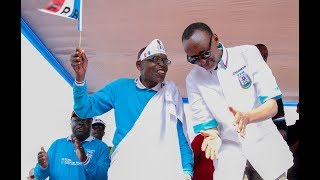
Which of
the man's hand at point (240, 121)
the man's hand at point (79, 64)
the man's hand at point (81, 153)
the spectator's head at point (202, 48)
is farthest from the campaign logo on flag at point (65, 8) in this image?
the man's hand at point (81, 153)

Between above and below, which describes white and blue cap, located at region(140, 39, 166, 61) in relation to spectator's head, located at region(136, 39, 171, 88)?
above

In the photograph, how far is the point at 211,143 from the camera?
2.30 metres

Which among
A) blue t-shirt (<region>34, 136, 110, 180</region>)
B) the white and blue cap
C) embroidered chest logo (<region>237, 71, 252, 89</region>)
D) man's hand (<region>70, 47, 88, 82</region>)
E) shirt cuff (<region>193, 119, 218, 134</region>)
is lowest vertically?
blue t-shirt (<region>34, 136, 110, 180</region>)

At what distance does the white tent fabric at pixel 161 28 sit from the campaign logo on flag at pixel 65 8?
1.31 metres

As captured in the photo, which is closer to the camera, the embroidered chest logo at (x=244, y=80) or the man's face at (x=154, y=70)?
the embroidered chest logo at (x=244, y=80)

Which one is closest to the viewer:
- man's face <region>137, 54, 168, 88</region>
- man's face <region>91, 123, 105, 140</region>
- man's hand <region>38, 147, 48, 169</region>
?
man's face <region>137, 54, 168, 88</region>

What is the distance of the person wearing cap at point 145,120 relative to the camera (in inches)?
103

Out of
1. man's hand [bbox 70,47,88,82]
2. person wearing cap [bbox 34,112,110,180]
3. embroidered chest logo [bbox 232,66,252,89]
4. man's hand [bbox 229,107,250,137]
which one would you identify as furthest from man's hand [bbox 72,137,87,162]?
man's hand [bbox 229,107,250,137]

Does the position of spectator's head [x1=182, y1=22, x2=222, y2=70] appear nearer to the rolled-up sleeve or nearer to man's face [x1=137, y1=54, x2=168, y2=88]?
the rolled-up sleeve

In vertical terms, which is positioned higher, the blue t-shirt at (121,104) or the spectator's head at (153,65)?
the spectator's head at (153,65)

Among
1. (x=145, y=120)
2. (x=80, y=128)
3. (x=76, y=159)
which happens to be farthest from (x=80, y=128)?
(x=145, y=120)

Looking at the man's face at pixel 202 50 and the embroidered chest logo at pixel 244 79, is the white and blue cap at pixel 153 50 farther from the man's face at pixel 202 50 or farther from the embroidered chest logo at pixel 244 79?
the embroidered chest logo at pixel 244 79

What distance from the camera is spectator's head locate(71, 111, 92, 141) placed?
163 inches

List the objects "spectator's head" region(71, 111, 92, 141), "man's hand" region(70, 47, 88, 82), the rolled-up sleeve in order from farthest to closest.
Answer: "spectator's head" region(71, 111, 92, 141) → "man's hand" region(70, 47, 88, 82) → the rolled-up sleeve
